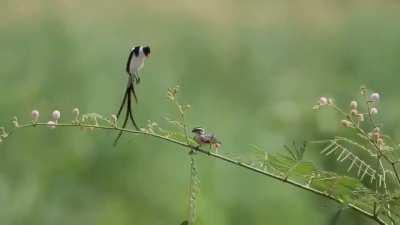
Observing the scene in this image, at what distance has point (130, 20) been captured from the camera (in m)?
1.74

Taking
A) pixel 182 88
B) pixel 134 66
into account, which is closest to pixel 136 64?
pixel 134 66

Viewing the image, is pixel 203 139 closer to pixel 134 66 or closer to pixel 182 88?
pixel 134 66

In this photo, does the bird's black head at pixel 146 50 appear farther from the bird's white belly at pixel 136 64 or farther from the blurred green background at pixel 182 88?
the blurred green background at pixel 182 88

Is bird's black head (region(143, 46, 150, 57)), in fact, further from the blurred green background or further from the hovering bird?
the blurred green background

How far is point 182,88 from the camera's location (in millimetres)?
Answer: 1421

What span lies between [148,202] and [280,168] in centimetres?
72

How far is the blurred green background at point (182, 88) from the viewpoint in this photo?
43.7 inches

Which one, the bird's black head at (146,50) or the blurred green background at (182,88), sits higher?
the bird's black head at (146,50)

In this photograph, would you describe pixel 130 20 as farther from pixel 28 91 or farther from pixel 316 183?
pixel 316 183

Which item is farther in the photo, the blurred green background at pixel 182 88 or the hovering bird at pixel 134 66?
the blurred green background at pixel 182 88

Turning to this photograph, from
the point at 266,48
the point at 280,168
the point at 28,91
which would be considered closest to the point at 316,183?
the point at 280,168

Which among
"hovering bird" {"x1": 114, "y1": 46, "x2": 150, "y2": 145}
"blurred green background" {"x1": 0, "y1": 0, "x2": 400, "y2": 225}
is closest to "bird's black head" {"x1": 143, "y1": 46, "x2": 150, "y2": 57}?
"hovering bird" {"x1": 114, "y1": 46, "x2": 150, "y2": 145}

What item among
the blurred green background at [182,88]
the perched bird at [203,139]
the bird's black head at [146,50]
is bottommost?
the blurred green background at [182,88]

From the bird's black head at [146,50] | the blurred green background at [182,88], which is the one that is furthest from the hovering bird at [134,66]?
the blurred green background at [182,88]
